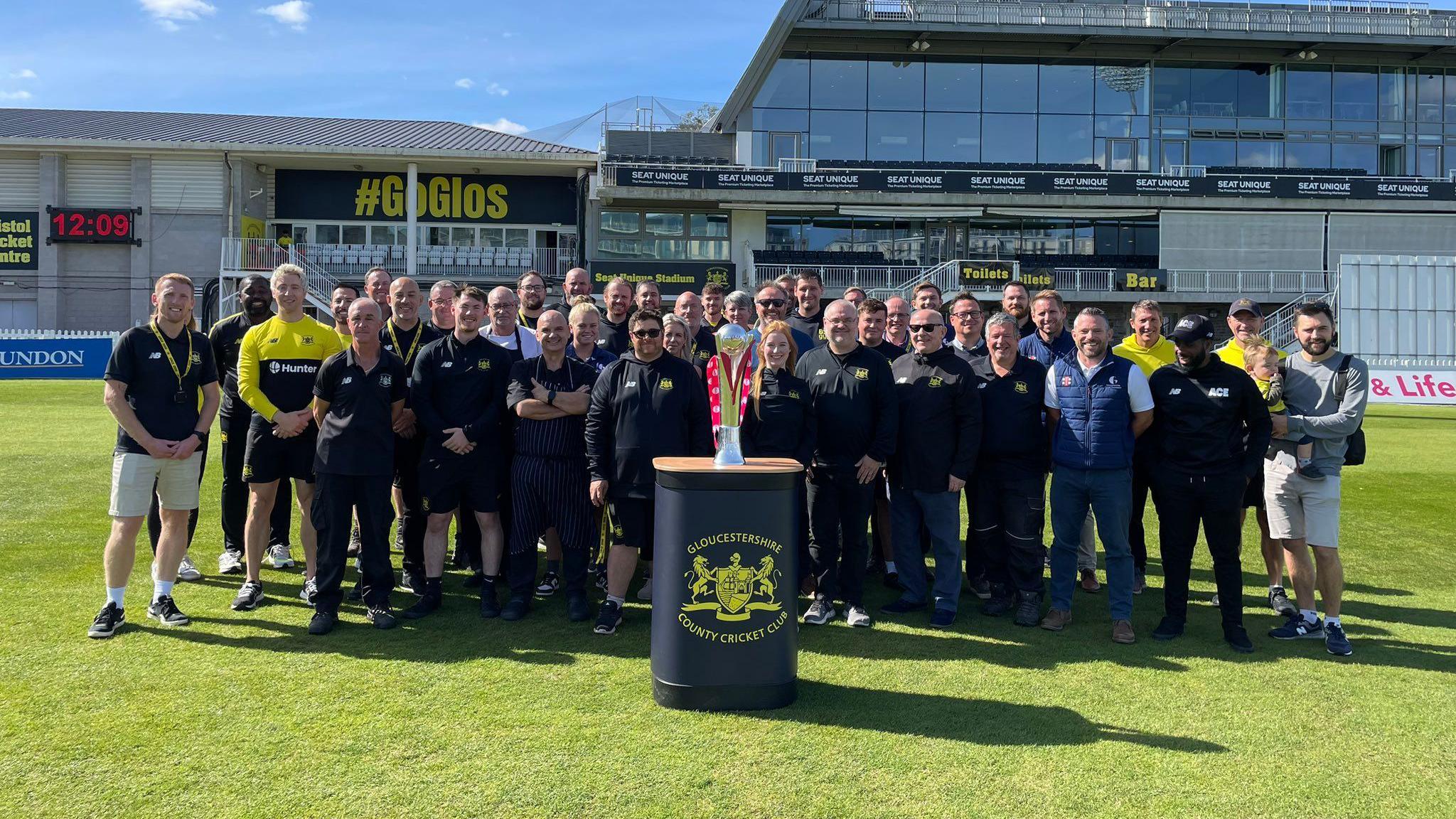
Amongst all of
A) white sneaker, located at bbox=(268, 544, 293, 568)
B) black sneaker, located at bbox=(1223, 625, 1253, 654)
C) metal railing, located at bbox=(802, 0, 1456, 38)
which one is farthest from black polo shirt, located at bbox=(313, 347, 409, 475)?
metal railing, located at bbox=(802, 0, 1456, 38)

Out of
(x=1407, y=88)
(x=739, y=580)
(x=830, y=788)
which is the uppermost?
(x=1407, y=88)

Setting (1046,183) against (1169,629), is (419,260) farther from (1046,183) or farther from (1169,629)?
(1169,629)

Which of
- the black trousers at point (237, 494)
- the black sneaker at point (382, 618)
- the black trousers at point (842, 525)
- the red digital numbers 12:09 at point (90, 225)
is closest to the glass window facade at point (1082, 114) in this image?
the red digital numbers 12:09 at point (90, 225)

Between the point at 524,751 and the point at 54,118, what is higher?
the point at 54,118

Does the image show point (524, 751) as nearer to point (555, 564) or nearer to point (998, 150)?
point (555, 564)

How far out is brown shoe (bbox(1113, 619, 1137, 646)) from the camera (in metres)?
5.22

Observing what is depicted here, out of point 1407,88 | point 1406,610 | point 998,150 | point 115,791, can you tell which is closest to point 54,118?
point 998,150

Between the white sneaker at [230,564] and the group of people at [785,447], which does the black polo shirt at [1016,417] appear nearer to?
the group of people at [785,447]

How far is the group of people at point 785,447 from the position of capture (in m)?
5.20

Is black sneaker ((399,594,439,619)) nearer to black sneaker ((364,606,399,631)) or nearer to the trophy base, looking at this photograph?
black sneaker ((364,606,399,631))

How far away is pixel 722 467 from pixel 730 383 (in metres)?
0.53

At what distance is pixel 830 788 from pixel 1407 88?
45.0 meters

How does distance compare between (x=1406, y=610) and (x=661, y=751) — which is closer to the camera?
(x=661, y=751)

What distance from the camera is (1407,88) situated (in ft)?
121
